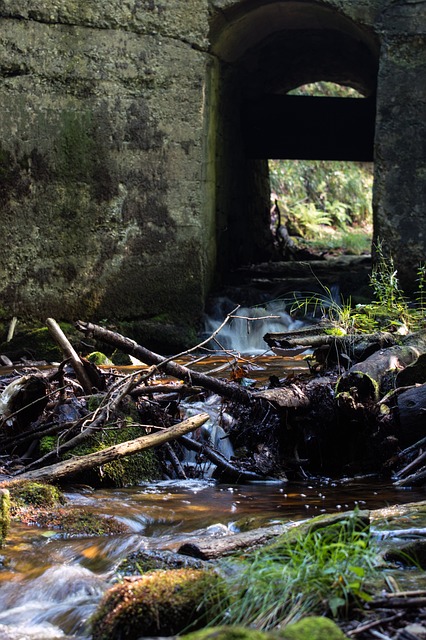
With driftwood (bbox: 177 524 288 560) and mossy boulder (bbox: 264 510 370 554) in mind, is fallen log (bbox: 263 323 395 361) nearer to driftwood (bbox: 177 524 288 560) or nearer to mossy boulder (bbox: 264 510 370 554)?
driftwood (bbox: 177 524 288 560)

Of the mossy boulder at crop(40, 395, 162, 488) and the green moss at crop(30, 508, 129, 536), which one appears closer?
the green moss at crop(30, 508, 129, 536)

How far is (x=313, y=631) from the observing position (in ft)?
6.33

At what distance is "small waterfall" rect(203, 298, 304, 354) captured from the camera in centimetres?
810

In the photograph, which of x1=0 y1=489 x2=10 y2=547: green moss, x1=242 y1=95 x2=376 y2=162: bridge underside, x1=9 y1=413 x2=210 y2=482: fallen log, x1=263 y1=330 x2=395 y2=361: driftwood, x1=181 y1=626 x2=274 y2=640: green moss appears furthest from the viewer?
x1=242 y1=95 x2=376 y2=162: bridge underside

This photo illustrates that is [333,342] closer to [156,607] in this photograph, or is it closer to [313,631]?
[156,607]

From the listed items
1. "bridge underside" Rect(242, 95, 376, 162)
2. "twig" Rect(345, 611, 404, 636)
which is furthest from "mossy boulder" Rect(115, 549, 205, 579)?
"bridge underside" Rect(242, 95, 376, 162)

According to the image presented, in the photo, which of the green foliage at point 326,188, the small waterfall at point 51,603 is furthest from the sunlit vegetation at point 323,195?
the small waterfall at point 51,603

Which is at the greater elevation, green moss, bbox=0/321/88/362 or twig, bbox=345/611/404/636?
twig, bbox=345/611/404/636

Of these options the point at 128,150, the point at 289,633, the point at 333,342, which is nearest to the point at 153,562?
the point at 289,633

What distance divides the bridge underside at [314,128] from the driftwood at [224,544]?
27.4 feet

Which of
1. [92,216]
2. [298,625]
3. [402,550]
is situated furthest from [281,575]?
[92,216]

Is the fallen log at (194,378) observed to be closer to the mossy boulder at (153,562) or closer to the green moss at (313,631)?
the mossy boulder at (153,562)

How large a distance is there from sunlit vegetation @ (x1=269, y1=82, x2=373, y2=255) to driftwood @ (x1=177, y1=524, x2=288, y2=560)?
1358 cm

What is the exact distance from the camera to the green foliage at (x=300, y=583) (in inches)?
88.9
